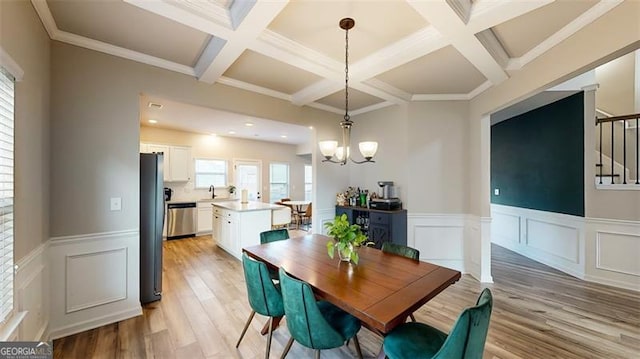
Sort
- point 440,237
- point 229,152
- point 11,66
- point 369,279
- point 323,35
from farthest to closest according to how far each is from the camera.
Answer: point 229,152 < point 440,237 < point 323,35 < point 369,279 < point 11,66

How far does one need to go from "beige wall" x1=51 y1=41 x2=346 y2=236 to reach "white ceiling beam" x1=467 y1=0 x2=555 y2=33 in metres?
2.94

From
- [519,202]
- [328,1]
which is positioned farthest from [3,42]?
[519,202]

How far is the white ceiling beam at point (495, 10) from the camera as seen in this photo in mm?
1740

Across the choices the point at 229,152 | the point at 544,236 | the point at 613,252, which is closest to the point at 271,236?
the point at 613,252

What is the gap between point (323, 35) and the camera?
7.51ft

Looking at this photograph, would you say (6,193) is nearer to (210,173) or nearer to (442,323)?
(442,323)

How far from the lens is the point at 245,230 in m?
4.44

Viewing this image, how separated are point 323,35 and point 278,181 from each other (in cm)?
649

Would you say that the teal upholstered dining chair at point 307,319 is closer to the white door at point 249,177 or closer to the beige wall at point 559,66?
the beige wall at point 559,66

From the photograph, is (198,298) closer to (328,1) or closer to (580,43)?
(328,1)

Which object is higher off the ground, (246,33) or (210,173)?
(246,33)

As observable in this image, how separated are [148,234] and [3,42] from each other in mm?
2107

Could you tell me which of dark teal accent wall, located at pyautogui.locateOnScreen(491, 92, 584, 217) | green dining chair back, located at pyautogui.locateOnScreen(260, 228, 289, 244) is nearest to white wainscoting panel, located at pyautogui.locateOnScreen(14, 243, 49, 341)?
green dining chair back, located at pyautogui.locateOnScreen(260, 228, 289, 244)

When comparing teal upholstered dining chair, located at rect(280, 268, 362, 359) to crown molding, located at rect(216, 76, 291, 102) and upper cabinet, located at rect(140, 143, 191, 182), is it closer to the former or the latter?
crown molding, located at rect(216, 76, 291, 102)
